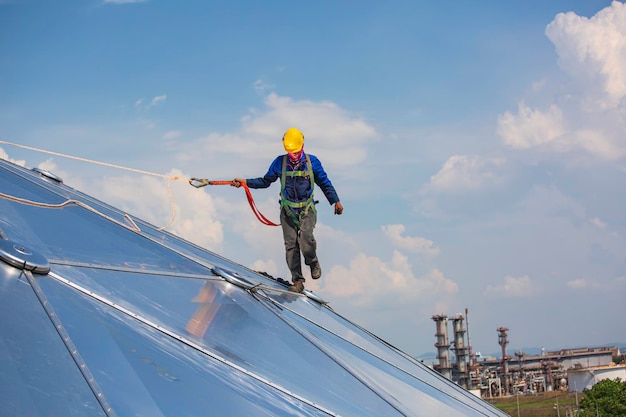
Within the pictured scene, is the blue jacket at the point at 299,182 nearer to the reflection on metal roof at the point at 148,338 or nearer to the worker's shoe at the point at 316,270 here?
the worker's shoe at the point at 316,270

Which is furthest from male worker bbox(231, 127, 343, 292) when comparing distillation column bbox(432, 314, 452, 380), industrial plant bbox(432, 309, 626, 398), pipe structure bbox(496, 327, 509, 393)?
pipe structure bbox(496, 327, 509, 393)

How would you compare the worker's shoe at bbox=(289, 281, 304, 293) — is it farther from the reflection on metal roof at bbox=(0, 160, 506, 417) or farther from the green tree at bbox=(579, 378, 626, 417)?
the green tree at bbox=(579, 378, 626, 417)

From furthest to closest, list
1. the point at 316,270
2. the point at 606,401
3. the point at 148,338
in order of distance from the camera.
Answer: the point at 606,401
the point at 316,270
the point at 148,338

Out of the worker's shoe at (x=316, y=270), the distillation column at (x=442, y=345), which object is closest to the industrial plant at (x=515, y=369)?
the distillation column at (x=442, y=345)

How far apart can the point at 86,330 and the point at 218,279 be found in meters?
3.36

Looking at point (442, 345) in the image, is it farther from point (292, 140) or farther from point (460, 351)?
point (292, 140)

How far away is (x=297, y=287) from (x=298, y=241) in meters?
0.65

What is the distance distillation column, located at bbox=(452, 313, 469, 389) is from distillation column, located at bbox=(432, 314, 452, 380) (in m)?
0.94

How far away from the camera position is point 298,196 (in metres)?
10.8

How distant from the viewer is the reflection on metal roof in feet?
14.6

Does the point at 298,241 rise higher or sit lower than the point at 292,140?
lower

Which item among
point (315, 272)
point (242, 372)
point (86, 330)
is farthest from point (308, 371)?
point (315, 272)

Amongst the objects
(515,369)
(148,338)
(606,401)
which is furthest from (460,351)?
(148,338)

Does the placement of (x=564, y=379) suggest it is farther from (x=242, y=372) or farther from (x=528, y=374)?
(x=242, y=372)
